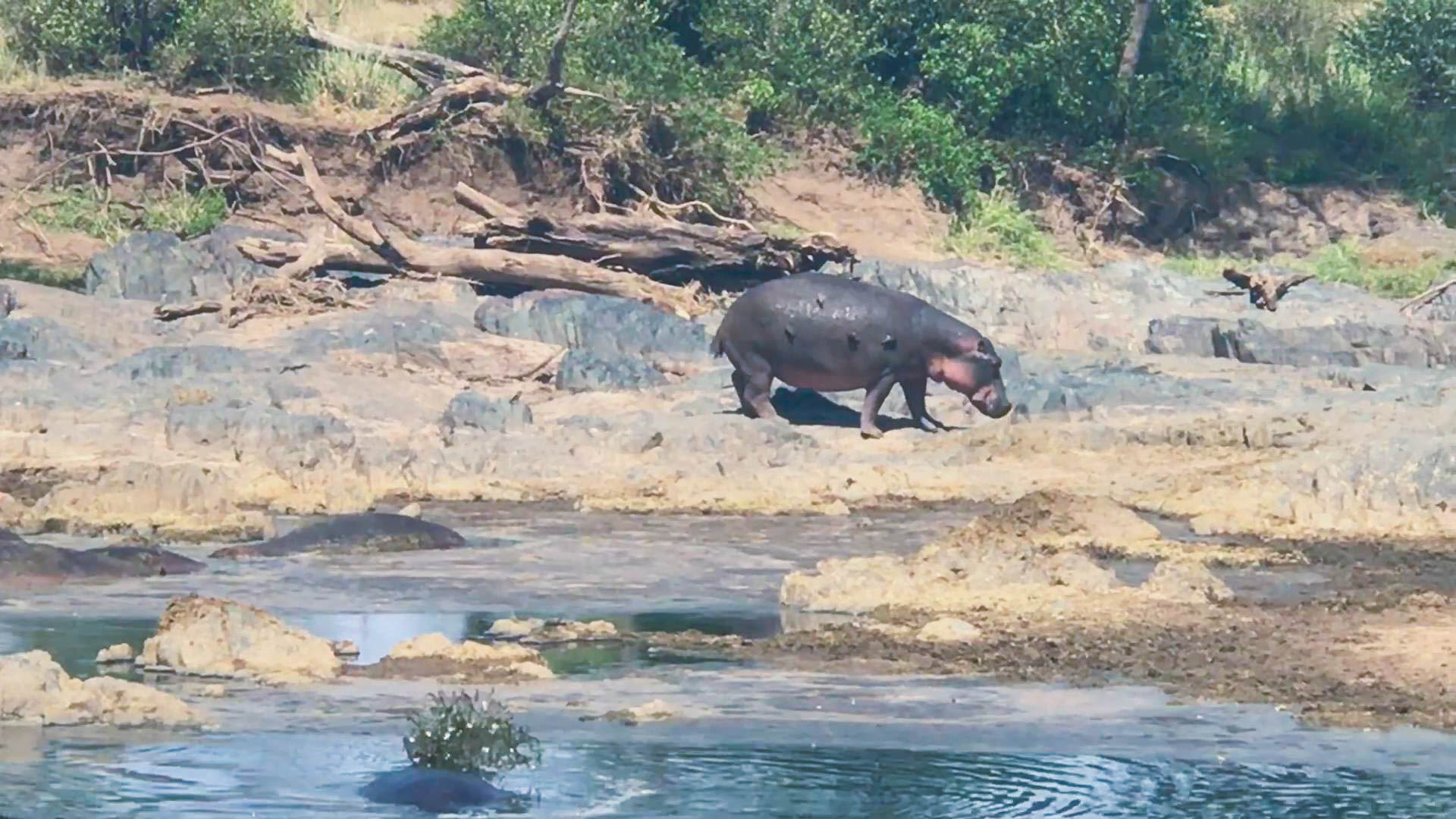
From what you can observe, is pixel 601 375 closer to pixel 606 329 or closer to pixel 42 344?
pixel 606 329

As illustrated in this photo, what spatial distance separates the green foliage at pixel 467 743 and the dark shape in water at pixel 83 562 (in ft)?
14.4

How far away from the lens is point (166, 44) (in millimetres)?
29234

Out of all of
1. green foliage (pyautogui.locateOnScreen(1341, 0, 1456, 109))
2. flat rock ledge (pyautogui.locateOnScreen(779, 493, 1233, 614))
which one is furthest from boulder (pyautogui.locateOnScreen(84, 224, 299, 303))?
green foliage (pyautogui.locateOnScreen(1341, 0, 1456, 109))

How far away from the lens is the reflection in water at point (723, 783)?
8.12m

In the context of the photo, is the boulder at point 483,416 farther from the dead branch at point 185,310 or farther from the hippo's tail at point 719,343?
the dead branch at point 185,310

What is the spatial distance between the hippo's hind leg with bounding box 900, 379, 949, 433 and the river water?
709 cm

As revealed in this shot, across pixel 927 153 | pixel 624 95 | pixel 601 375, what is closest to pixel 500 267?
pixel 601 375

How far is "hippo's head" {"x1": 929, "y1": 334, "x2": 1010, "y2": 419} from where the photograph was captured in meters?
18.7

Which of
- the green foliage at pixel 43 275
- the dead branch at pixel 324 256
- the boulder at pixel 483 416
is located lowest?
the boulder at pixel 483 416

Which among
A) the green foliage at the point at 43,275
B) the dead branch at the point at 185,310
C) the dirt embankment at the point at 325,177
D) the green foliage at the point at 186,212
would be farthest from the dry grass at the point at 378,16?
the dead branch at the point at 185,310

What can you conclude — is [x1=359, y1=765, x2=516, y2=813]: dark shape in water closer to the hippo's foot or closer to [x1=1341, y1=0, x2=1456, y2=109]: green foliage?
the hippo's foot

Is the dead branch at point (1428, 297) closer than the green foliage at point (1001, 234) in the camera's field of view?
Yes

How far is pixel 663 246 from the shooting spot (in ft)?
76.2

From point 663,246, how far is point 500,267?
4.68 ft
